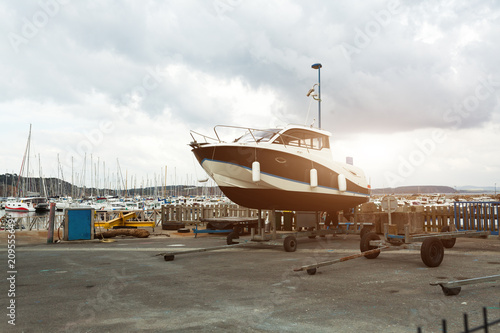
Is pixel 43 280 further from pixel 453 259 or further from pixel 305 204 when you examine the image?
pixel 453 259

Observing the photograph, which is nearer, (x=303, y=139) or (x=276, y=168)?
(x=276, y=168)

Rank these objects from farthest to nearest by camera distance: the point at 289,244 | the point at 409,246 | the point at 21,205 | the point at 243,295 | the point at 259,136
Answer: the point at 21,205
the point at 259,136
the point at 289,244
the point at 409,246
the point at 243,295

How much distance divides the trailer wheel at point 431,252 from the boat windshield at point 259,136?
546cm

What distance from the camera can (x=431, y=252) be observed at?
8.00 metres

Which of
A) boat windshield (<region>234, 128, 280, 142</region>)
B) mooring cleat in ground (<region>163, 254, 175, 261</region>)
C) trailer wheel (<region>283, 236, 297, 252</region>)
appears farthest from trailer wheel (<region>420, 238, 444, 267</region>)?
mooring cleat in ground (<region>163, 254, 175, 261</region>)

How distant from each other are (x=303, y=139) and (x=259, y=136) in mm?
1720

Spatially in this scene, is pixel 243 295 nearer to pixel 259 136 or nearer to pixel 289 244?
pixel 289 244

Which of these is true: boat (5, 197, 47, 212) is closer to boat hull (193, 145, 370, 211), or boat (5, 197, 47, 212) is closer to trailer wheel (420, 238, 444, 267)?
boat hull (193, 145, 370, 211)

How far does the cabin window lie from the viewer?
470 inches

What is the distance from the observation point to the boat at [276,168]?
11070 millimetres

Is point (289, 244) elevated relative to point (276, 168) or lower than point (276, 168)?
lower

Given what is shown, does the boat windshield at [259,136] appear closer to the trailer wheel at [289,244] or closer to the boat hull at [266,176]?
the boat hull at [266,176]

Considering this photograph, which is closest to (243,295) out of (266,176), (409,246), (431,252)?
(409,246)

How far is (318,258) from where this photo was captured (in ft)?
31.3
